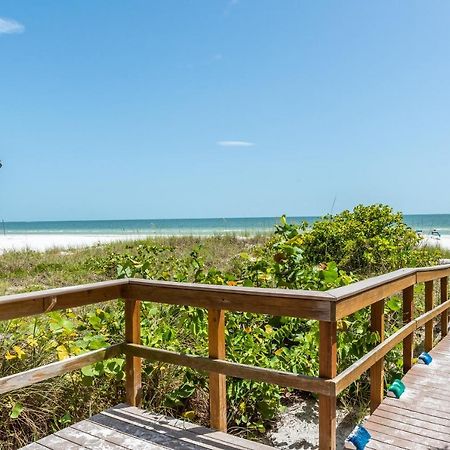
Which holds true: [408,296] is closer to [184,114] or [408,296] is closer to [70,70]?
[70,70]

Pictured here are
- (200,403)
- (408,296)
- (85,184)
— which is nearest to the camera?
(200,403)

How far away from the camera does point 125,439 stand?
2836 mm

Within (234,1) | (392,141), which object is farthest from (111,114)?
(234,1)

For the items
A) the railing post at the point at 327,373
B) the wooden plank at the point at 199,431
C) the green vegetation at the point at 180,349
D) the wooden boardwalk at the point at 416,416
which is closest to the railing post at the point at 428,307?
the green vegetation at the point at 180,349

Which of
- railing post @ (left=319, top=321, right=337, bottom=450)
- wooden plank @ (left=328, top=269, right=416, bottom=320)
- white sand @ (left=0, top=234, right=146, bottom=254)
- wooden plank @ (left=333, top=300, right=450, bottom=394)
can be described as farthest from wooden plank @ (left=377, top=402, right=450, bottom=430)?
white sand @ (left=0, top=234, right=146, bottom=254)

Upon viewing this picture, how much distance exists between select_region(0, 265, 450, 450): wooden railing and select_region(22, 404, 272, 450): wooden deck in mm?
166

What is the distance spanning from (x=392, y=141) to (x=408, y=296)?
826 inches

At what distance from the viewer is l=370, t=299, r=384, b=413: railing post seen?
3.48 meters

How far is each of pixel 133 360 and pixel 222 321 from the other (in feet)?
2.73

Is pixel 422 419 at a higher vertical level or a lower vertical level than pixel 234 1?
lower

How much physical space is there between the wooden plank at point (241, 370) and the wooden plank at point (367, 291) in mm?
392

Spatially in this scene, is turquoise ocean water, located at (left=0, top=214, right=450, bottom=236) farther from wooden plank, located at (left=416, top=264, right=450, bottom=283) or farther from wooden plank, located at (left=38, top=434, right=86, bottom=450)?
wooden plank, located at (left=38, top=434, right=86, bottom=450)

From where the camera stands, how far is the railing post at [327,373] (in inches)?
95.9

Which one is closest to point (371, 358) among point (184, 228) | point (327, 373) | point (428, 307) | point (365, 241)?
point (327, 373)
